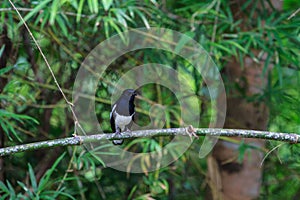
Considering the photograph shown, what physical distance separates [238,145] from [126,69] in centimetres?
84

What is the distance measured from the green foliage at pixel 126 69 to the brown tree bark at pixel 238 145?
88 millimetres

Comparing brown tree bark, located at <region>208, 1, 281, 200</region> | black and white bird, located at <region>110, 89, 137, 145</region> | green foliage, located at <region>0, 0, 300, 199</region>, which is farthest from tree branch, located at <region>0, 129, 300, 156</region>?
brown tree bark, located at <region>208, 1, 281, 200</region>

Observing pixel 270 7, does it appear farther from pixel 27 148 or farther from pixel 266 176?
pixel 27 148

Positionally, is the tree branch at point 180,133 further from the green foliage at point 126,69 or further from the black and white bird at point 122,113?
the green foliage at point 126,69

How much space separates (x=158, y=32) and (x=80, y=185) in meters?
0.98

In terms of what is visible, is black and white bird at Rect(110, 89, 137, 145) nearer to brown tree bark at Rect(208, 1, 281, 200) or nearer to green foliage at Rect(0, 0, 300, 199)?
green foliage at Rect(0, 0, 300, 199)

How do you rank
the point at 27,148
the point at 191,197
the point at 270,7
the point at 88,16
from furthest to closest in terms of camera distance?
the point at 191,197 → the point at 270,7 → the point at 88,16 → the point at 27,148

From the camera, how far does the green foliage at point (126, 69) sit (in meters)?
3.23

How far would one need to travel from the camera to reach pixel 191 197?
13.1 feet

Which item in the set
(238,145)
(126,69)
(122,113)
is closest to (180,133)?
(122,113)

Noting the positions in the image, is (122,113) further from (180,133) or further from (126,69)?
(180,133)

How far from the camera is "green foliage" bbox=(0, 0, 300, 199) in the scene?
3.23m

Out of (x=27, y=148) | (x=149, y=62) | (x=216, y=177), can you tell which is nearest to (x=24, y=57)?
(x=149, y=62)

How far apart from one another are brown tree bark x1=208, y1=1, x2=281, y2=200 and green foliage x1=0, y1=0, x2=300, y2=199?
88 millimetres
